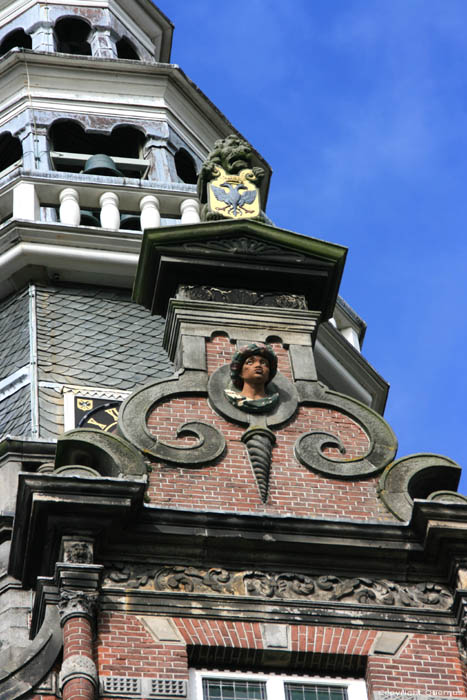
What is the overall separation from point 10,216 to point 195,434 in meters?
13.7

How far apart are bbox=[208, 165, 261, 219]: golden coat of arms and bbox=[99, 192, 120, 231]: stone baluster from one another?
8.51m

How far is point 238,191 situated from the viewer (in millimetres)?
21828

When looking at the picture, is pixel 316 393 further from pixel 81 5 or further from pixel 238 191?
pixel 81 5

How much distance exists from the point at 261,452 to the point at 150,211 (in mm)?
13310

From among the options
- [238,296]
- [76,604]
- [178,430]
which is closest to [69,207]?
[238,296]

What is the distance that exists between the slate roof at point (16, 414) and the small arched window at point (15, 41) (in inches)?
→ 605

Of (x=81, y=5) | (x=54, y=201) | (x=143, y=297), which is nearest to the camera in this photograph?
(x=143, y=297)

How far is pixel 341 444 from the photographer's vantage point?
18734 millimetres

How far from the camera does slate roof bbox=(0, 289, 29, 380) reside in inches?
1099

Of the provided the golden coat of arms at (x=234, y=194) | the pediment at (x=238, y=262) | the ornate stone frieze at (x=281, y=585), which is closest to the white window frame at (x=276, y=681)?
the ornate stone frieze at (x=281, y=585)

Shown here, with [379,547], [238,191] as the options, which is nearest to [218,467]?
[379,547]

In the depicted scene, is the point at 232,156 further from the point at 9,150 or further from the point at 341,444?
the point at 9,150

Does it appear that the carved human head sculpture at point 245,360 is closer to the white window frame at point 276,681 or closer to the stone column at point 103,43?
the white window frame at point 276,681

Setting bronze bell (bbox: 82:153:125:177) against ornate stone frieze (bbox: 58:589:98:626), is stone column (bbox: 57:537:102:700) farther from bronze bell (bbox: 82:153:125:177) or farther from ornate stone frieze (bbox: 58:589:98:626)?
bronze bell (bbox: 82:153:125:177)
